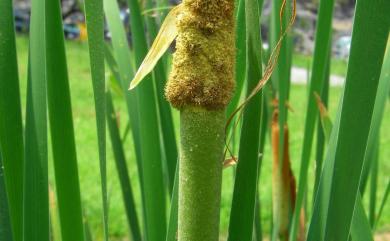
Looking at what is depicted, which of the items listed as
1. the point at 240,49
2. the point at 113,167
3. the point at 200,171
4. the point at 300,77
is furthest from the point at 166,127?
the point at 300,77

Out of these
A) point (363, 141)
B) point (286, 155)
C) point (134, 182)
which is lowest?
point (134, 182)

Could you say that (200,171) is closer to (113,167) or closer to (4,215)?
(4,215)

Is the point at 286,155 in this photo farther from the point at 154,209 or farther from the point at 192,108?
the point at 192,108

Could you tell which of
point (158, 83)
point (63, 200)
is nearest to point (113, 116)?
point (158, 83)

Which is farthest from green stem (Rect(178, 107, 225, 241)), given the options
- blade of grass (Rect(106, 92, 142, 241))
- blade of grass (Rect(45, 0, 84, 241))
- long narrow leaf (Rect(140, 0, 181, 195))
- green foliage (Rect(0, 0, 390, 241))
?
blade of grass (Rect(106, 92, 142, 241))

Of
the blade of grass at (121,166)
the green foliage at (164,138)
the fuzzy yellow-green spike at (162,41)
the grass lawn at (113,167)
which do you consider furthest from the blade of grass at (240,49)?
the grass lawn at (113,167)
